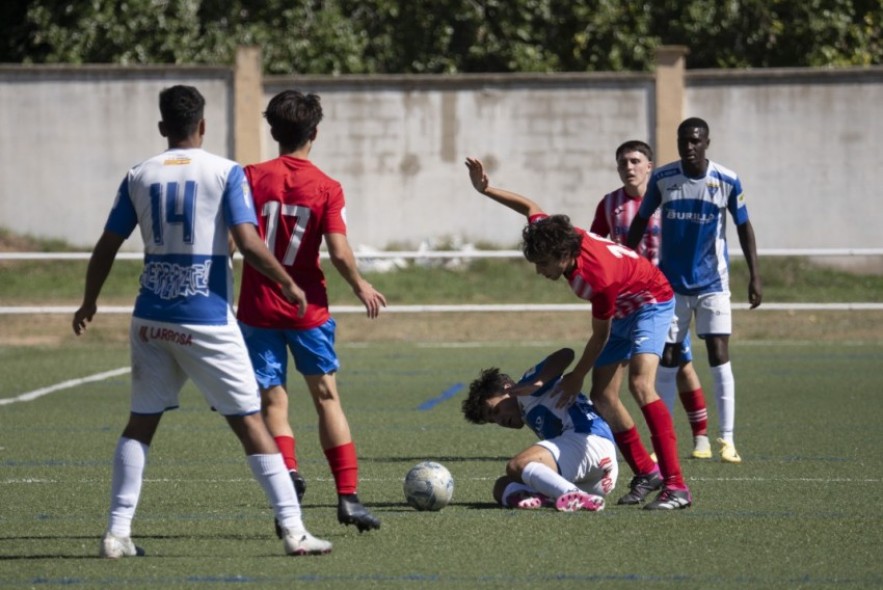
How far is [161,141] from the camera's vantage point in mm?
23500

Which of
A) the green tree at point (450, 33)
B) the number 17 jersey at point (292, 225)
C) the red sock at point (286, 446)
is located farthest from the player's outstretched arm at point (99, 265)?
the green tree at point (450, 33)

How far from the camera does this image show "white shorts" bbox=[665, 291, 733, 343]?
958cm

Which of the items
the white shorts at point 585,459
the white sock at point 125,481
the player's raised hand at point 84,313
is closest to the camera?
the white sock at point 125,481

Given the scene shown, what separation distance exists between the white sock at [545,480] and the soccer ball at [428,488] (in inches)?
15.9

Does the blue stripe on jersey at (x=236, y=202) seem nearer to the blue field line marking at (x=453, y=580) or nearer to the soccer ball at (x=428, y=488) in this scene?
the blue field line marking at (x=453, y=580)

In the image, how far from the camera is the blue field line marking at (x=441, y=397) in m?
12.6

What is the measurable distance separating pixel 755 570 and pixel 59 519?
3450 mm

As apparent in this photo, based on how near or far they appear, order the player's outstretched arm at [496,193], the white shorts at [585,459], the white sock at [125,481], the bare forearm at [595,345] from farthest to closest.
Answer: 1. the player's outstretched arm at [496,193]
2. the white shorts at [585,459]
3. the bare forearm at [595,345]
4. the white sock at [125,481]

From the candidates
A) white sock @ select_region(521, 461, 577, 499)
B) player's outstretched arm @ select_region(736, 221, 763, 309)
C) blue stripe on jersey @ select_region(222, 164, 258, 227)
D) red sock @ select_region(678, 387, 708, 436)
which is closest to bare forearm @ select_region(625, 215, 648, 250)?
player's outstretched arm @ select_region(736, 221, 763, 309)

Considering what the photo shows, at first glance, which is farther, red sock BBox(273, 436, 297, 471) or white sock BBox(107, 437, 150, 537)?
red sock BBox(273, 436, 297, 471)

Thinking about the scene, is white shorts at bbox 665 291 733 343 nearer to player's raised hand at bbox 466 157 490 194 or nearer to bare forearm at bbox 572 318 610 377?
player's raised hand at bbox 466 157 490 194

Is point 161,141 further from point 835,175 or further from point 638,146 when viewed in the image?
point 638,146

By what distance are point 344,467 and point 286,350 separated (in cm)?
63

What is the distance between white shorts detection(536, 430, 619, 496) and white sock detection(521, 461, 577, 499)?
96mm
